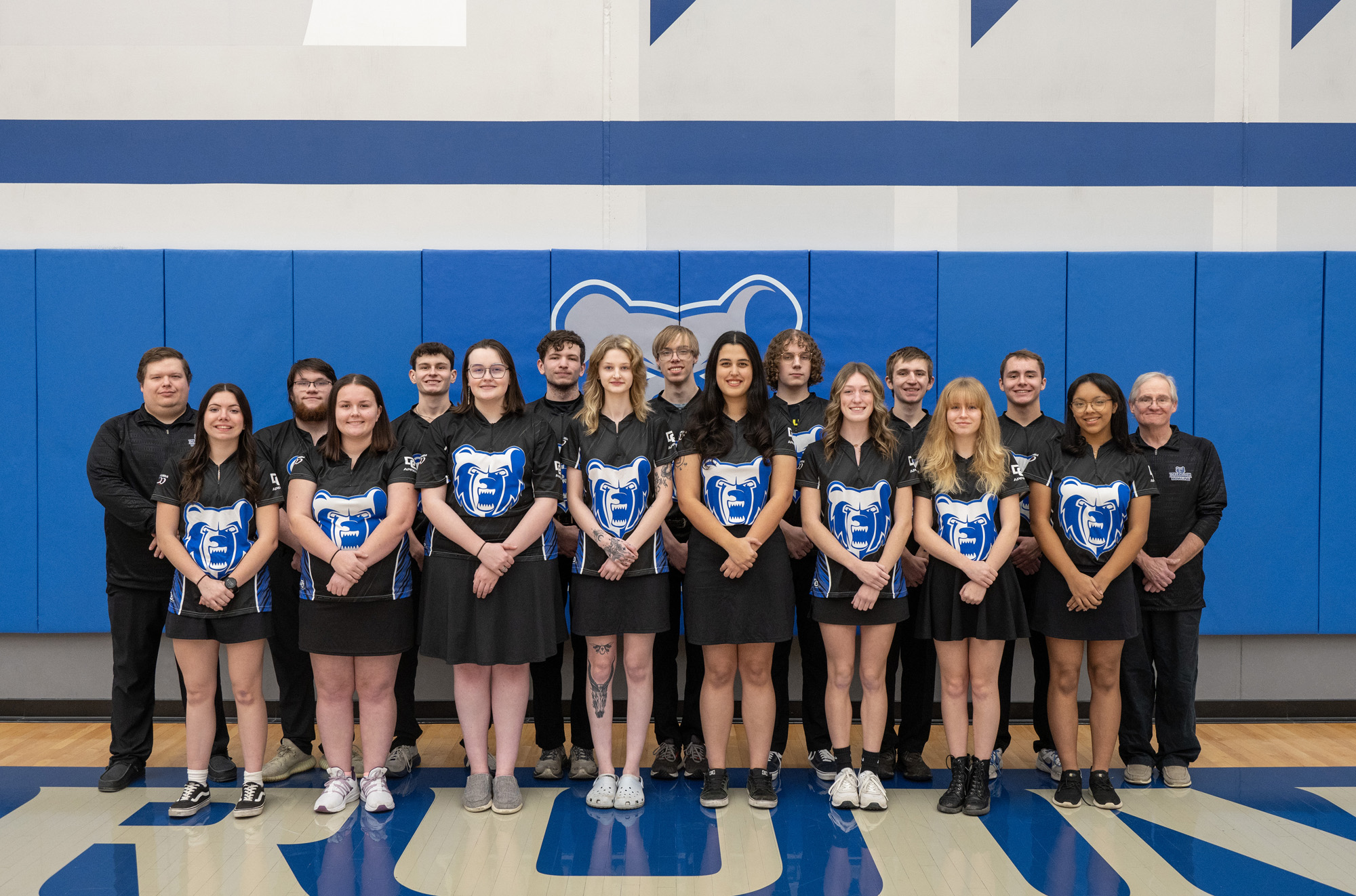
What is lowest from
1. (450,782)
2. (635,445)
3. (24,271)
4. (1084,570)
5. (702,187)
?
(450,782)

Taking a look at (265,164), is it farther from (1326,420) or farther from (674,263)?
(1326,420)

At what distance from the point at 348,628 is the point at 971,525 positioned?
2.24m

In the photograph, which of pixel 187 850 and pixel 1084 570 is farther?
pixel 1084 570

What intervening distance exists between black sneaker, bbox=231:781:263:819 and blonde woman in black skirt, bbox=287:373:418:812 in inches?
7.8

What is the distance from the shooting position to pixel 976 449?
10.4 feet

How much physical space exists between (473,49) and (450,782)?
3598 millimetres

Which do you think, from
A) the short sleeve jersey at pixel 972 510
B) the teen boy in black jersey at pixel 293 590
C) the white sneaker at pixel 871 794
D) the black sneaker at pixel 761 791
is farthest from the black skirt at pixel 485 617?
the short sleeve jersey at pixel 972 510

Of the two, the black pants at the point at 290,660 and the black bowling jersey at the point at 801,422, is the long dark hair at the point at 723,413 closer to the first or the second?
the black bowling jersey at the point at 801,422

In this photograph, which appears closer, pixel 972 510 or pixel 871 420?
pixel 972 510

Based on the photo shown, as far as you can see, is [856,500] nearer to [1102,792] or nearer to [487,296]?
[1102,792]

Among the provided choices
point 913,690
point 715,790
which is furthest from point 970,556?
point 715,790

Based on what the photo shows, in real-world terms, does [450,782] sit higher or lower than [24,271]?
lower

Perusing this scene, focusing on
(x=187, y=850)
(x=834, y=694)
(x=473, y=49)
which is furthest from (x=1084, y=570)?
(x=473, y=49)

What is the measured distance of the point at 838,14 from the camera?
4594 millimetres
